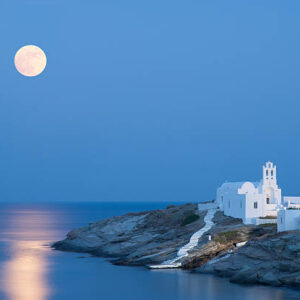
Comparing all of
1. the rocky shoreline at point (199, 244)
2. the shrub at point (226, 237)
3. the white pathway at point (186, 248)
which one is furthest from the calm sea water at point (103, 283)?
the shrub at point (226, 237)

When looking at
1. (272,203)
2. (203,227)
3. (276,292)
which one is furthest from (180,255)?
(272,203)

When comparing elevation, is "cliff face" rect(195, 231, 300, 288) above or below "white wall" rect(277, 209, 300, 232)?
below

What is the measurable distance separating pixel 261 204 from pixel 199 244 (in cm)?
1190

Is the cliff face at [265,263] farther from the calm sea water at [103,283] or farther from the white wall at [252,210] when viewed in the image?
the white wall at [252,210]

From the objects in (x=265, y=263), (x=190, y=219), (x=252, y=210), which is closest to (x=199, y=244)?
(x=252, y=210)

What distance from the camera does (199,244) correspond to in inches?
2901

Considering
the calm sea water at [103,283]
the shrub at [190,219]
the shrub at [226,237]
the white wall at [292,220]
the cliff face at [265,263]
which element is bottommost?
the calm sea water at [103,283]

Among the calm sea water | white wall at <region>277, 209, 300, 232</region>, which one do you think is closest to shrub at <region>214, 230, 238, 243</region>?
white wall at <region>277, 209, 300, 232</region>

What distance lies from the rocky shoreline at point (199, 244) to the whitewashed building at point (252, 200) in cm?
153

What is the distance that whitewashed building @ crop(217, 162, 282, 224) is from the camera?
8031cm

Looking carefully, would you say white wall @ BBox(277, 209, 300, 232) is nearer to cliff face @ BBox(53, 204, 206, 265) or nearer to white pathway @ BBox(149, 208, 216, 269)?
white pathway @ BBox(149, 208, 216, 269)

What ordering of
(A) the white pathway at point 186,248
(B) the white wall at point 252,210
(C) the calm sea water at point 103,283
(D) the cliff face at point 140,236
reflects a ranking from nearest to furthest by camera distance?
(C) the calm sea water at point 103,283, (A) the white pathway at point 186,248, (D) the cliff face at point 140,236, (B) the white wall at point 252,210

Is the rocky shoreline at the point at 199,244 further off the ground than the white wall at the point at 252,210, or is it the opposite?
the white wall at the point at 252,210

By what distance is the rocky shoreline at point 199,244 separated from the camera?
203ft
